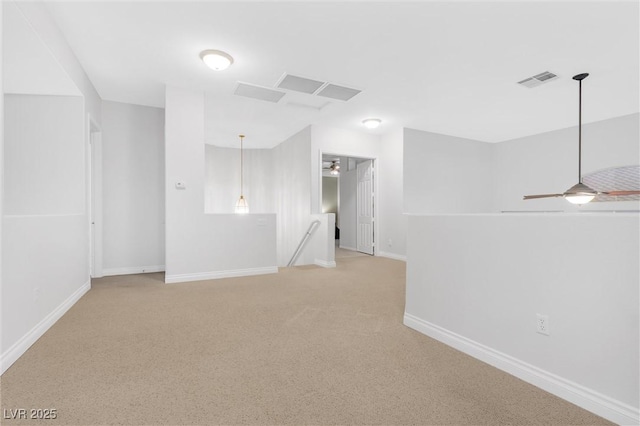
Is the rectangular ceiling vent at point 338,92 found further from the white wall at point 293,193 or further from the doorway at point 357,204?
the doorway at point 357,204

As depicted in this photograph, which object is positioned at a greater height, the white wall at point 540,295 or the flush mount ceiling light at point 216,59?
the flush mount ceiling light at point 216,59

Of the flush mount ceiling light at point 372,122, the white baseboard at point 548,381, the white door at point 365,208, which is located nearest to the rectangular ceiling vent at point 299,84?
the flush mount ceiling light at point 372,122

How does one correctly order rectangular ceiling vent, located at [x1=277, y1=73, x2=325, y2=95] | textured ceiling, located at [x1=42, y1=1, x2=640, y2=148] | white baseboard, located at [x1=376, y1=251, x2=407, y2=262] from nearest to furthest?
1. textured ceiling, located at [x1=42, y1=1, x2=640, y2=148]
2. rectangular ceiling vent, located at [x1=277, y1=73, x2=325, y2=95]
3. white baseboard, located at [x1=376, y1=251, x2=407, y2=262]

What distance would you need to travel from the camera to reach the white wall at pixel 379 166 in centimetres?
619

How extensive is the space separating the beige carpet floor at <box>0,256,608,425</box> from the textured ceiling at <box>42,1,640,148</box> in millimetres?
2777

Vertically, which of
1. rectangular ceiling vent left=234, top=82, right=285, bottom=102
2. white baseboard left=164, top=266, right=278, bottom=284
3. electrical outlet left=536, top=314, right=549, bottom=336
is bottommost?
white baseboard left=164, top=266, right=278, bottom=284

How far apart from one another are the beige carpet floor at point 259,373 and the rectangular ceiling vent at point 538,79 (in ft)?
11.5

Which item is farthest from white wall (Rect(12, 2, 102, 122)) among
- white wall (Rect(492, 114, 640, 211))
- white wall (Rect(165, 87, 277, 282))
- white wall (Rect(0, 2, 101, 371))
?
white wall (Rect(492, 114, 640, 211))

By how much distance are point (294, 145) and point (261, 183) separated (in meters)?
2.32

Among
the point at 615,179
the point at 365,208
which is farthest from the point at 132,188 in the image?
the point at 615,179

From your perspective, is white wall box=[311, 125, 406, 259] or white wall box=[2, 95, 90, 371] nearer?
white wall box=[2, 95, 90, 371]

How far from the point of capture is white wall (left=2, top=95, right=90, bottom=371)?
2272 mm

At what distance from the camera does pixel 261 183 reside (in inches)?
354

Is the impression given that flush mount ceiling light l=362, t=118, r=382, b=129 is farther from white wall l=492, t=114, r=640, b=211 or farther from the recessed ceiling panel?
the recessed ceiling panel
